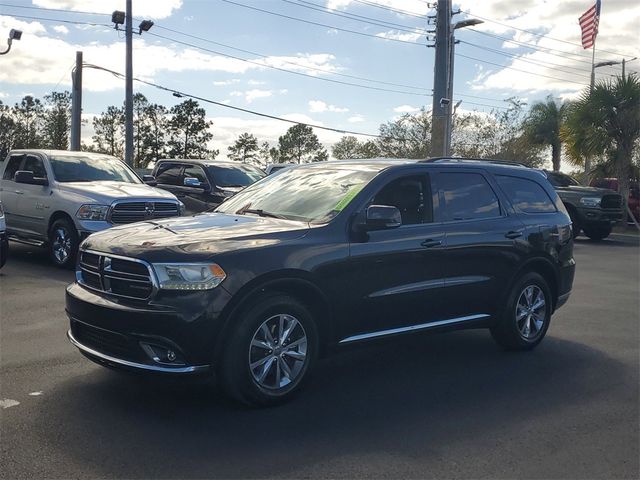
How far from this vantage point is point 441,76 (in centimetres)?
2405

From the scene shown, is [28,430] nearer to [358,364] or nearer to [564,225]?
[358,364]

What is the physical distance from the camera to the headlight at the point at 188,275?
4375 millimetres

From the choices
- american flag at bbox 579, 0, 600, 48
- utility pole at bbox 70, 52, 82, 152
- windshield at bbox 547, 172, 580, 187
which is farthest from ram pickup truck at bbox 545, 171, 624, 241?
utility pole at bbox 70, 52, 82, 152

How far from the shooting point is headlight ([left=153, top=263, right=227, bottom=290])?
14.4ft

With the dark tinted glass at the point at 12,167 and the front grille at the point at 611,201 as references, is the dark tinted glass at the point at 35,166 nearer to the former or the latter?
the dark tinted glass at the point at 12,167

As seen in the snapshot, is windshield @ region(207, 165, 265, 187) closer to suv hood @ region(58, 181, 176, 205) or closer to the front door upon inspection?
suv hood @ region(58, 181, 176, 205)

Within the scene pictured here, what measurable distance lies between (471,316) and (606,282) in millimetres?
6425

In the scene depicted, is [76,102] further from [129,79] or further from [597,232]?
[597,232]

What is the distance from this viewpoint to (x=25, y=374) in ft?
17.1

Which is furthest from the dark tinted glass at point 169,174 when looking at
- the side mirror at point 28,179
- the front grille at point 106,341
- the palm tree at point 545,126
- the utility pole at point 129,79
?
the palm tree at point 545,126

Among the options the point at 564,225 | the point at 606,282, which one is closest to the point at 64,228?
the point at 564,225

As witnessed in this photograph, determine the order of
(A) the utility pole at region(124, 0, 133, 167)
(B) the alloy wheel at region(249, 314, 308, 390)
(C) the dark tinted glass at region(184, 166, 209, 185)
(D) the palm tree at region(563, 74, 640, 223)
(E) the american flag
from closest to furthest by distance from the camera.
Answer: (B) the alloy wheel at region(249, 314, 308, 390) < (C) the dark tinted glass at region(184, 166, 209, 185) < (D) the palm tree at region(563, 74, 640, 223) < (A) the utility pole at region(124, 0, 133, 167) < (E) the american flag

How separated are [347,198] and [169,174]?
37.8 feet

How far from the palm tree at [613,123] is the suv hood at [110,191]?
672 inches
